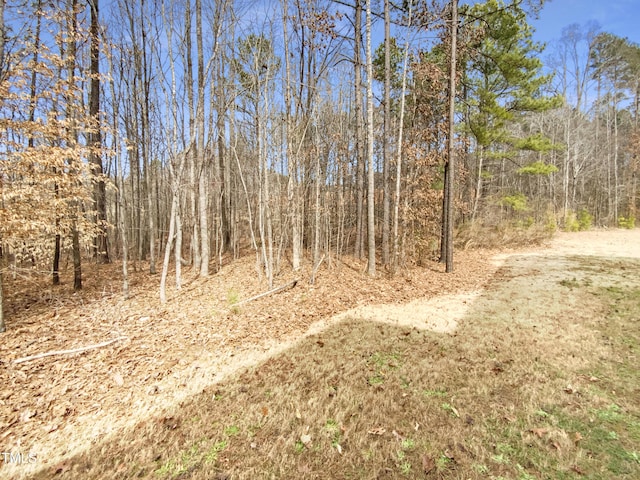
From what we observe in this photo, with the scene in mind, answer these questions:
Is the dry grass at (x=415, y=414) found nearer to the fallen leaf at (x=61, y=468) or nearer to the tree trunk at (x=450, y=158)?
the fallen leaf at (x=61, y=468)

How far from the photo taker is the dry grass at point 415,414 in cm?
219

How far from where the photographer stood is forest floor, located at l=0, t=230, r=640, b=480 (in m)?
2.27

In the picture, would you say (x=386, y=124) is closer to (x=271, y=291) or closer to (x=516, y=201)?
(x=271, y=291)

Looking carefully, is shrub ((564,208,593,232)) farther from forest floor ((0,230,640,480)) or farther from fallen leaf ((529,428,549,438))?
fallen leaf ((529,428,549,438))

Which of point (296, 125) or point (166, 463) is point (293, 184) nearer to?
point (296, 125)

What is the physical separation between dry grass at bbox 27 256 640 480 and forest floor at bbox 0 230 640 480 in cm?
2

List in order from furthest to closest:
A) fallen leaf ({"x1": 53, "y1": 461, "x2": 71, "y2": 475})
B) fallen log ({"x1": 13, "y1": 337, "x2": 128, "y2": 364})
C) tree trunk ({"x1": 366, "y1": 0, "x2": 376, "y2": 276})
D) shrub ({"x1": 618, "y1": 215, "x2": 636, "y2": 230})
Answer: shrub ({"x1": 618, "y1": 215, "x2": 636, "y2": 230}), tree trunk ({"x1": 366, "y1": 0, "x2": 376, "y2": 276}), fallen log ({"x1": 13, "y1": 337, "x2": 128, "y2": 364}), fallen leaf ({"x1": 53, "y1": 461, "x2": 71, "y2": 475})

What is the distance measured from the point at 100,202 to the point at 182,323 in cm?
741

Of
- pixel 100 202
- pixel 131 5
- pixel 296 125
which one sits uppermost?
pixel 131 5

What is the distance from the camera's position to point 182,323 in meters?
5.08

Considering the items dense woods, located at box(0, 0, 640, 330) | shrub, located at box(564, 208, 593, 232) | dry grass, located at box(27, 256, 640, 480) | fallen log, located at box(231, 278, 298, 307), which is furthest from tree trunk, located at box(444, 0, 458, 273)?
shrub, located at box(564, 208, 593, 232)

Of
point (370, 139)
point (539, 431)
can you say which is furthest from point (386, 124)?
point (539, 431)

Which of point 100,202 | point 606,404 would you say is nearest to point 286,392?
point 606,404

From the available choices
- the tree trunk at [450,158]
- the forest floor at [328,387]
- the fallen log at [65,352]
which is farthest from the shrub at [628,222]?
the fallen log at [65,352]
